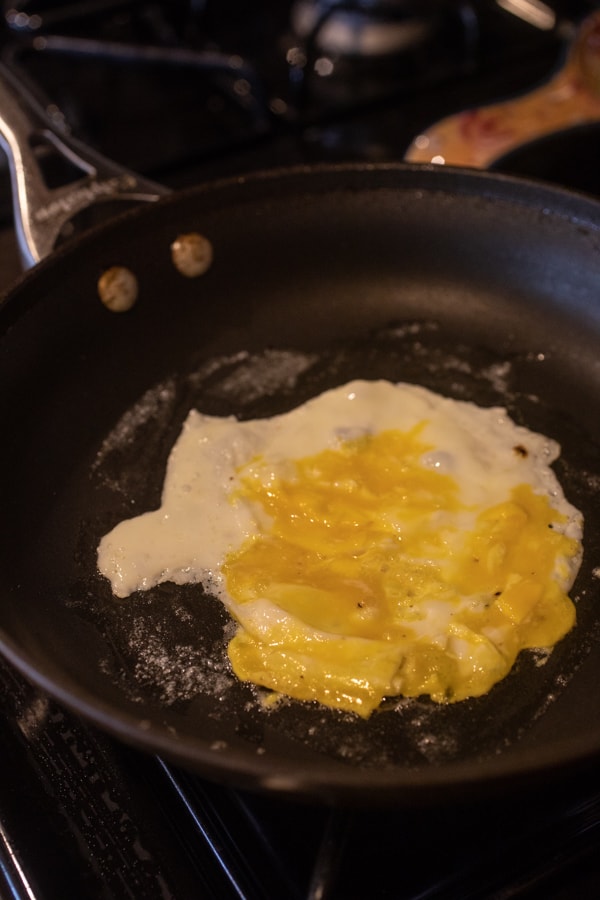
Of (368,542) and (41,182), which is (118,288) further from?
(368,542)

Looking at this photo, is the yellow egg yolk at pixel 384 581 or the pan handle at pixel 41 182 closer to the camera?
the yellow egg yolk at pixel 384 581

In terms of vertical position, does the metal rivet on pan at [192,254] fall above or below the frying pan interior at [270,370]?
above

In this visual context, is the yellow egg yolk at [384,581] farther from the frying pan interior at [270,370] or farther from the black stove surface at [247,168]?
the black stove surface at [247,168]

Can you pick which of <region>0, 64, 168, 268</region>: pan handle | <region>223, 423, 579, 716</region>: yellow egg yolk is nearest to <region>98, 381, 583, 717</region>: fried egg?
<region>223, 423, 579, 716</region>: yellow egg yolk

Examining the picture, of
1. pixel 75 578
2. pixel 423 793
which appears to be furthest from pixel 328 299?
pixel 423 793

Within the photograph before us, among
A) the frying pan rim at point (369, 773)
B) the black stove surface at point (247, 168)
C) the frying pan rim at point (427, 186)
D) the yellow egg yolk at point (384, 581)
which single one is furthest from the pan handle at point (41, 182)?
the frying pan rim at point (369, 773)

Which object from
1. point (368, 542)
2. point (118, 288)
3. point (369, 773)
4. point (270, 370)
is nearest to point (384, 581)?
point (368, 542)
